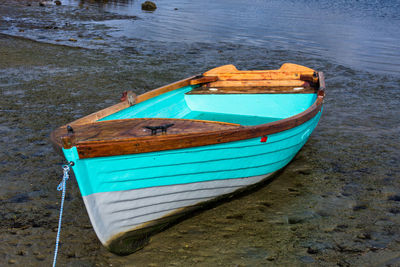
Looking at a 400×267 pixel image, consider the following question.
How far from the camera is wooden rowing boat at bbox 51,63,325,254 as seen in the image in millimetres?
3514

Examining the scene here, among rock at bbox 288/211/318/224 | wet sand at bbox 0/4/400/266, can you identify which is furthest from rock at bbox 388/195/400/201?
rock at bbox 288/211/318/224

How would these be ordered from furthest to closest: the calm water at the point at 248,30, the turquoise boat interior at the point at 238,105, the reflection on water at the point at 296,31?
1. the calm water at the point at 248,30
2. the reflection on water at the point at 296,31
3. the turquoise boat interior at the point at 238,105

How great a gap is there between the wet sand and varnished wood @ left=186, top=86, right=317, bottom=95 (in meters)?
1.17

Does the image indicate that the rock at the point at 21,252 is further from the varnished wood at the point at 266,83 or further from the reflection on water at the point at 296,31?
the reflection on water at the point at 296,31

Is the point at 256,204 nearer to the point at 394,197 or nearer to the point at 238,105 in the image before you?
the point at 394,197

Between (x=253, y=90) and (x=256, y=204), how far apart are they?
3001 millimetres

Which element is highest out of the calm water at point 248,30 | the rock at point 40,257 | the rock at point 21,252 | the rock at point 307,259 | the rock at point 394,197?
Result: the calm water at point 248,30

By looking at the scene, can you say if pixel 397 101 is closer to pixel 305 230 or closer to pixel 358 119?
pixel 358 119

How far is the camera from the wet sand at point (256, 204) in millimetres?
4086

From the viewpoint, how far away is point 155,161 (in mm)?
3754

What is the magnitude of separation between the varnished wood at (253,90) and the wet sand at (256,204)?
1.17 m

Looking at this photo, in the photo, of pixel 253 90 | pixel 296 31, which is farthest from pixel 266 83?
pixel 296 31

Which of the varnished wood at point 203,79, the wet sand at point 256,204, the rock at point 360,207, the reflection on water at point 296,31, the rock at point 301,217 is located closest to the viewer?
the wet sand at point 256,204

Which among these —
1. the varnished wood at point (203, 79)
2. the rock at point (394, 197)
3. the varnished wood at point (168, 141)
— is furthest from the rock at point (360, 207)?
the varnished wood at point (203, 79)
